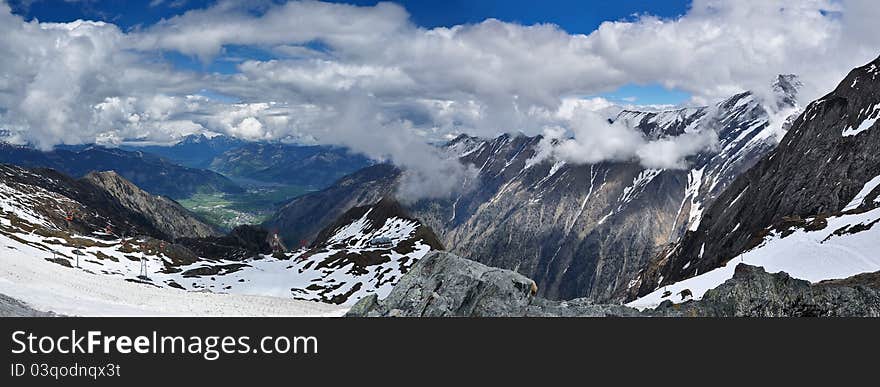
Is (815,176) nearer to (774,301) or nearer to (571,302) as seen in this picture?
(774,301)

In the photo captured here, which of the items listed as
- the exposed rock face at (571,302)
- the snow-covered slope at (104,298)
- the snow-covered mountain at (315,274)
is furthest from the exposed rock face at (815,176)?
the snow-covered slope at (104,298)

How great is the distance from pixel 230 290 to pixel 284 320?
127488 mm

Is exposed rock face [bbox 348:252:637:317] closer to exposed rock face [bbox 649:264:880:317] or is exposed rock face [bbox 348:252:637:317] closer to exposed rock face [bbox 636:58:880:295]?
exposed rock face [bbox 649:264:880:317]

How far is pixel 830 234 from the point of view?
263 ft

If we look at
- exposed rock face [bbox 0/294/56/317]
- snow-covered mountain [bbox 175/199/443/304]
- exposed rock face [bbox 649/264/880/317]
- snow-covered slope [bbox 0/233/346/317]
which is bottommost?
exposed rock face [bbox 649/264/880/317]

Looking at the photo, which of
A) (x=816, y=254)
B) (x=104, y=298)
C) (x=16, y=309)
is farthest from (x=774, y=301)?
(x=816, y=254)

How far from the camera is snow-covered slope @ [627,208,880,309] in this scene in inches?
2611

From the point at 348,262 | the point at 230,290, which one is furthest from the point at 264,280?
the point at 348,262

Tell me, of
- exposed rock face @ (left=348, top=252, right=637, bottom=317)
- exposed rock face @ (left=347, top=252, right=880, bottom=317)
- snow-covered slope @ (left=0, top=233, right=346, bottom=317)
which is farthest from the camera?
snow-covered slope @ (left=0, top=233, right=346, bottom=317)

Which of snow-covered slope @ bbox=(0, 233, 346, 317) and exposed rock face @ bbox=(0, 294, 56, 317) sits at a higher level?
snow-covered slope @ bbox=(0, 233, 346, 317)

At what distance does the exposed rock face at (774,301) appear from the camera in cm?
3191

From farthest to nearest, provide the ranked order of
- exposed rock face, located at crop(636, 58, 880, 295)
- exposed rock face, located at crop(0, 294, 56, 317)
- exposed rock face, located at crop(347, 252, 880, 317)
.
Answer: exposed rock face, located at crop(636, 58, 880, 295) < exposed rock face, located at crop(347, 252, 880, 317) < exposed rock face, located at crop(0, 294, 56, 317)

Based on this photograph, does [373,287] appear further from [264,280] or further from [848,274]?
[848,274]

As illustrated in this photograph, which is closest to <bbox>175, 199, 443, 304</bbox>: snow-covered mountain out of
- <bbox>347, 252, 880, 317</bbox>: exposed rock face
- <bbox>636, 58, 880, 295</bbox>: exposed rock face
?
<bbox>636, 58, 880, 295</bbox>: exposed rock face
